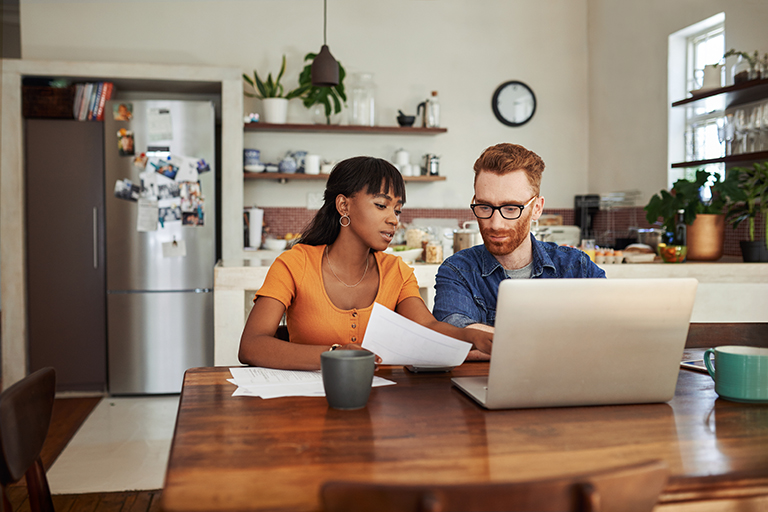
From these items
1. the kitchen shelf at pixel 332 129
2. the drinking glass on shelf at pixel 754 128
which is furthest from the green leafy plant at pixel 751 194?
the kitchen shelf at pixel 332 129

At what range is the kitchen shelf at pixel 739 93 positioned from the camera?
123 inches

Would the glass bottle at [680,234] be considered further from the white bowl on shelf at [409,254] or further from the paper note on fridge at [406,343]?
the paper note on fridge at [406,343]

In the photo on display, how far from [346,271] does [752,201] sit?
245 cm

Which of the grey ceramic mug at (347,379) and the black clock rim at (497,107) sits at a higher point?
the black clock rim at (497,107)

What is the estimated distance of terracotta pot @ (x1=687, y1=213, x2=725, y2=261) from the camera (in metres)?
3.14

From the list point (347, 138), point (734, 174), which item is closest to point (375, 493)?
point (734, 174)

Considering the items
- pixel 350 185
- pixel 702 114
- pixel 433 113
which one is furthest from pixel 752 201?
pixel 350 185

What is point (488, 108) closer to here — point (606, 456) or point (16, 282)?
point (16, 282)

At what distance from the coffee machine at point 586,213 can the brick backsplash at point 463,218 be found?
0.13 ft

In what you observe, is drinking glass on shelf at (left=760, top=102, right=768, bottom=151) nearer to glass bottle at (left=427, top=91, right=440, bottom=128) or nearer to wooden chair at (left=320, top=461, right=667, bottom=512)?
glass bottle at (left=427, top=91, right=440, bottom=128)

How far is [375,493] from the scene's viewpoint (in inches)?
20.4

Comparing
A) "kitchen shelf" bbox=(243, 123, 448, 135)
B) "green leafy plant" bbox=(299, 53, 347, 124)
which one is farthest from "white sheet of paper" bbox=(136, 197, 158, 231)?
"green leafy plant" bbox=(299, 53, 347, 124)

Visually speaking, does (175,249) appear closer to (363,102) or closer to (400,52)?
(363,102)

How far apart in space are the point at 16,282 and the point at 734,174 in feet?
13.7
